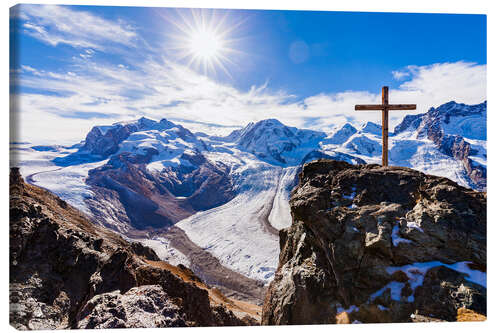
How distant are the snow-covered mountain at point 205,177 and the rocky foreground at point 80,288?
2.35m

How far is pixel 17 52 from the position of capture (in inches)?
263

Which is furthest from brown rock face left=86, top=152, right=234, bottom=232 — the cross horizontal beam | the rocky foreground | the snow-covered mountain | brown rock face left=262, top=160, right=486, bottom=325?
the cross horizontal beam

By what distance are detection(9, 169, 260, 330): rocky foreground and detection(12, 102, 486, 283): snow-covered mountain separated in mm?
2345

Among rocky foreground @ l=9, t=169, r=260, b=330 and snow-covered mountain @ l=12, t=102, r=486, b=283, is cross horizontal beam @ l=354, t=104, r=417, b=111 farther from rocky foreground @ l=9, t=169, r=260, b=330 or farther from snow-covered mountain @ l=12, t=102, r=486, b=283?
snow-covered mountain @ l=12, t=102, r=486, b=283

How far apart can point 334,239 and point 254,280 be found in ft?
93.4

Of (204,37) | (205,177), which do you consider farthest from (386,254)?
(205,177)

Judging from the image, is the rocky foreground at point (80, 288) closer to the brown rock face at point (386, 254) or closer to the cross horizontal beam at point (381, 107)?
the brown rock face at point (386, 254)

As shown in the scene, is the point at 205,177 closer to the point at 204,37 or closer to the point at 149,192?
the point at 149,192

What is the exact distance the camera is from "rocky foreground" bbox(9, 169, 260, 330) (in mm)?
5547

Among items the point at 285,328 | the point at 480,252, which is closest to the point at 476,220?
the point at 480,252

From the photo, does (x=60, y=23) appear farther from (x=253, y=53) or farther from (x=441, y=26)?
(x=441, y=26)

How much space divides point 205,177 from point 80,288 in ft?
292

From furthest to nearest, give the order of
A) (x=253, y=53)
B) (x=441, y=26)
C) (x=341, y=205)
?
(x=253, y=53)
(x=441, y=26)
(x=341, y=205)

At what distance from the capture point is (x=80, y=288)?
23.0 feet
